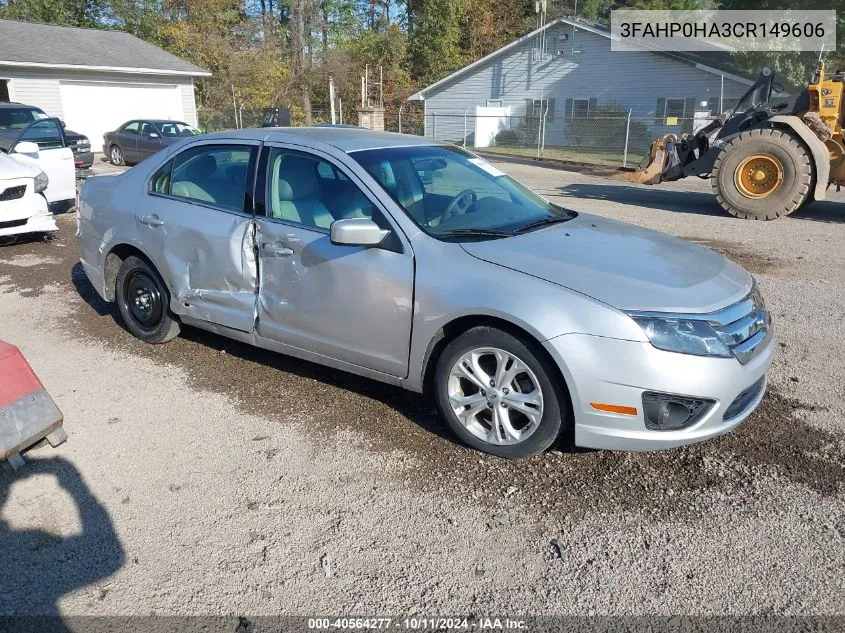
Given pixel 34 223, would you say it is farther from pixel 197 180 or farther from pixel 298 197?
pixel 298 197

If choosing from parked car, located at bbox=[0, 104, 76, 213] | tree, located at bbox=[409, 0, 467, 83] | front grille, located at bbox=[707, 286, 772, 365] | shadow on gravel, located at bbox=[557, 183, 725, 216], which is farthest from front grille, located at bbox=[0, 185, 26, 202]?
tree, located at bbox=[409, 0, 467, 83]

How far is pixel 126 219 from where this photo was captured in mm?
5160

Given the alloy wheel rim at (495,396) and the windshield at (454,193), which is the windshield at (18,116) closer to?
the windshield at (454,193)

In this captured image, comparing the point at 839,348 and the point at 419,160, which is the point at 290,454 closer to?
the point at 419,160

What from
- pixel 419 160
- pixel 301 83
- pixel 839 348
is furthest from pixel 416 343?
pixel 301 83

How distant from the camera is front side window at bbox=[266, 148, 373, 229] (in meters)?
4.11

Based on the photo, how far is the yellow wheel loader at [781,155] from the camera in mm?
11023

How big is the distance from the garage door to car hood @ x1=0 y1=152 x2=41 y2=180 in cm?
1757

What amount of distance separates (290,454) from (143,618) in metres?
1.26

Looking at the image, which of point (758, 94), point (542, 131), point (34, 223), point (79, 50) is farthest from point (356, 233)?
point (79, 50)

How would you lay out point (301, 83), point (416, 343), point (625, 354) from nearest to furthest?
point (625, 354)
point (416, 343)
point (301, 83)

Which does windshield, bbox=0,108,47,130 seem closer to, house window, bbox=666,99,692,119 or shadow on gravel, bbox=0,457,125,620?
shadow on gravel, bbox=0,457,125,620

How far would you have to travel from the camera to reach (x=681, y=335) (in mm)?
3213

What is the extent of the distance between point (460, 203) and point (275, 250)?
1.15 meters
